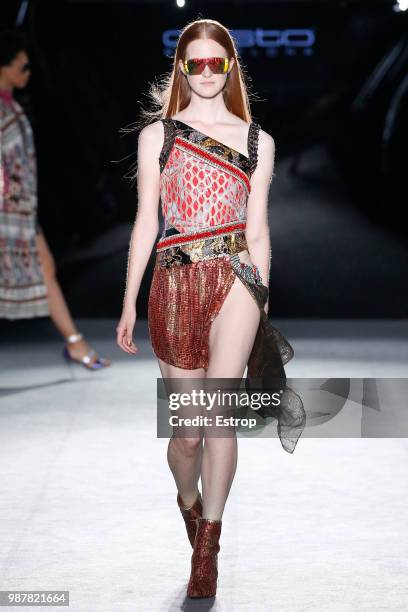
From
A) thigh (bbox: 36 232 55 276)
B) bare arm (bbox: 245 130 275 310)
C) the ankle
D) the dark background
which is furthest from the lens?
the dark background

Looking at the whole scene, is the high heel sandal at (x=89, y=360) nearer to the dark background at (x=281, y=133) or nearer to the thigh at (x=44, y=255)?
the thigh at (x=44, y=255)

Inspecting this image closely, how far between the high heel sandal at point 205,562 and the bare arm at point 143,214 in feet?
1.59

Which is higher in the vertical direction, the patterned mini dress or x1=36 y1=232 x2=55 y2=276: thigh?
the patterned mini dress

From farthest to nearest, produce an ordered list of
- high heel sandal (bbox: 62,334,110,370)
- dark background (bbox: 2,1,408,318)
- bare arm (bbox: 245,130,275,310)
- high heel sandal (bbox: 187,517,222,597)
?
dark background (bbox: 2,1,408,318)
high heel sandal (bbox: 62,334,110,370)
bare arm (bbox: 245,130,275,310)
high heel sandal (bbox: 187,517,222,597)

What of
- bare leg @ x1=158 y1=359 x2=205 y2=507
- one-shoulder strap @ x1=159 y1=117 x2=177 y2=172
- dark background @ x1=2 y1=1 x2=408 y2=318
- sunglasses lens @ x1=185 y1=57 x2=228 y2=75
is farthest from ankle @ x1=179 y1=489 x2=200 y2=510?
dark background @ x1=2 y1=1 x2=408 y2=318

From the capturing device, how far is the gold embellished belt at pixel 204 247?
322 cm

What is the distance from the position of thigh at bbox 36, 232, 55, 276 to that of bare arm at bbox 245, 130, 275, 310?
135 inches

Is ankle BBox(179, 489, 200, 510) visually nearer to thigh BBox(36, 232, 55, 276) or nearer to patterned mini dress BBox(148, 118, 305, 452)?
patterned mini dress BBox(148, 118, 305, 452)

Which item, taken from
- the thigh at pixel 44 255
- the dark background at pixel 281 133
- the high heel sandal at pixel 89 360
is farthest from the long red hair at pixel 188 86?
the dark background at pixel 281 133

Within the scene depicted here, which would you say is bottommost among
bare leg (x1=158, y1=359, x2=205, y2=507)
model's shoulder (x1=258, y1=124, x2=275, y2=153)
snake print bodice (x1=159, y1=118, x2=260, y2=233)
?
bare leg (x1=158, y1=359, x2=205, y2=507)

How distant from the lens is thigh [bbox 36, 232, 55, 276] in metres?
6.67

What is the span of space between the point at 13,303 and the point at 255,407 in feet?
11.3

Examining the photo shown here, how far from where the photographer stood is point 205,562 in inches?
126

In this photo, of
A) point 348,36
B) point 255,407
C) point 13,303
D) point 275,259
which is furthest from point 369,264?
point 255,407
